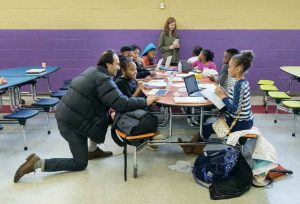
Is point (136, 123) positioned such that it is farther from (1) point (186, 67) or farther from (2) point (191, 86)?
(1) point (186, 67)

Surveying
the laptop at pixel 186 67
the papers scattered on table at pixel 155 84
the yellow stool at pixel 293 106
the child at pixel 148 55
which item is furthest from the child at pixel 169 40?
the yellow stool at pixel 293 106

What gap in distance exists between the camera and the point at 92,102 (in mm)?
3010

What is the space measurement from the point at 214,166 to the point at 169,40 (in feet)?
11.1

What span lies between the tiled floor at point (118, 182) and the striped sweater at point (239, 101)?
0.69m

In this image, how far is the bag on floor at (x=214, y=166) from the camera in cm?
285

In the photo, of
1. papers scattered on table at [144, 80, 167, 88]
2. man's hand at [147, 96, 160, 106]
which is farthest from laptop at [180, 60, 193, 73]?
man's hand at [147, 96, 160, 106]

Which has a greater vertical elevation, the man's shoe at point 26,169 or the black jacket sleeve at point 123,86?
the black jacket sleeve at point 123,86

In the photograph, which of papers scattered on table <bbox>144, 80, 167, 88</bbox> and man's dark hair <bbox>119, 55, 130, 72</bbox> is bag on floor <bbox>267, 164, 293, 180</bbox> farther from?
man's dark hair <bbox>119, 55, 130, 72</bbox>

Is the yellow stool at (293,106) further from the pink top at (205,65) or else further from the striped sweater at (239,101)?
the striped sweater at (239,101)

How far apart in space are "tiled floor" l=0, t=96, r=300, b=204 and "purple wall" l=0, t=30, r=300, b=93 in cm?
253

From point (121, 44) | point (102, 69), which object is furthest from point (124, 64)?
point (121, 44)
